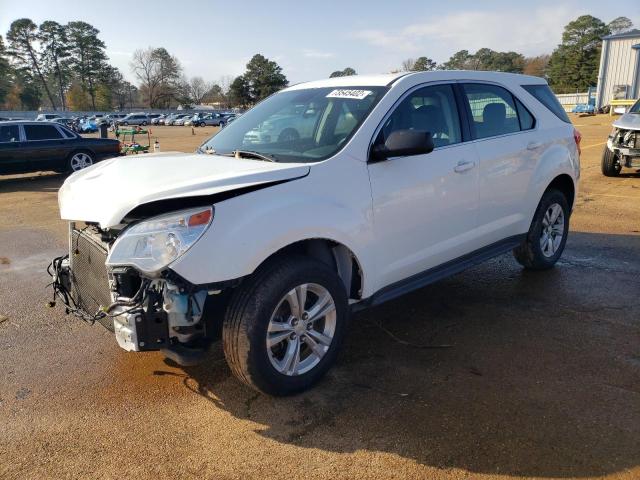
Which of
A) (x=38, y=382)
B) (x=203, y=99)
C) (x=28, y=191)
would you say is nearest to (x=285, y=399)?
(x=38, y=382)

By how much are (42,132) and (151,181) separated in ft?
41.0

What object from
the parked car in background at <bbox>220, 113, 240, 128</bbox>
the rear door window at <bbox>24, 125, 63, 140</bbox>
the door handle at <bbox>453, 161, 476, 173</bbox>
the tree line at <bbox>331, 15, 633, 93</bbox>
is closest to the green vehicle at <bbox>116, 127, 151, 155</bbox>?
the rear door window at <bbox>24, 125, 63, 140</bbox>

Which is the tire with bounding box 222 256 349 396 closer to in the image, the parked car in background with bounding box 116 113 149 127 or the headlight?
the headlight

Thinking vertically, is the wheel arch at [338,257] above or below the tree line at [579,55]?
below

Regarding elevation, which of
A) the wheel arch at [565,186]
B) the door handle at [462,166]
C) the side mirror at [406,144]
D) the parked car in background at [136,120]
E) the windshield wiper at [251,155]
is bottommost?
the wheel arch at [565,186]

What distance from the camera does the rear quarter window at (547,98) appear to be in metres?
5.06

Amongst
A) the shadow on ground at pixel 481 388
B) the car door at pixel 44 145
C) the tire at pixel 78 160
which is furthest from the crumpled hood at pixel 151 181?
the tire at pixel 78 160

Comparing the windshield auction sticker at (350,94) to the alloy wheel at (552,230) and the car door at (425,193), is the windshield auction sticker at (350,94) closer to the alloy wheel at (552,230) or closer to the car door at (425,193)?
the car door at (425,193)

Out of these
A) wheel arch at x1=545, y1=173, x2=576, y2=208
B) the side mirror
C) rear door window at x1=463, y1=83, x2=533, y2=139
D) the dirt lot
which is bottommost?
the dirt lot

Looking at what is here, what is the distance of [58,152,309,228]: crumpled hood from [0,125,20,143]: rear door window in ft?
37.0

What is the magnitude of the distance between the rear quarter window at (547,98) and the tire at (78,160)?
11899 mm

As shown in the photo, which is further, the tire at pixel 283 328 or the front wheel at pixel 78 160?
the front wheel at pixel 78 160

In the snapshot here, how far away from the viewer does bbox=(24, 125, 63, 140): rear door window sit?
43.7 ft

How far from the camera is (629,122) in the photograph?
429 inches
